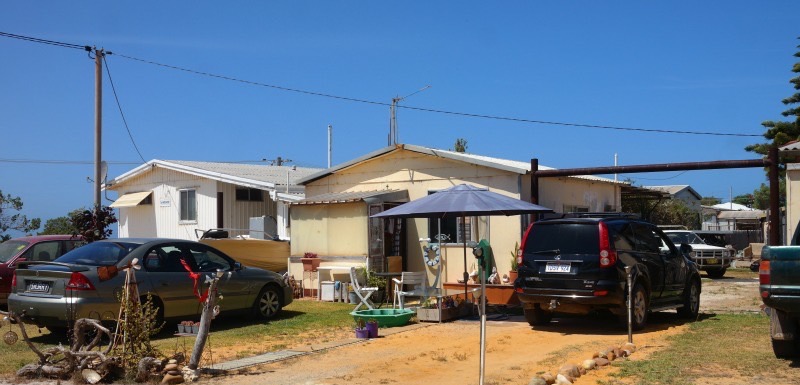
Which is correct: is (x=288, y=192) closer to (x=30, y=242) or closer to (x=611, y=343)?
(x=30, y=242)

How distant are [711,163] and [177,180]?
15521 mm

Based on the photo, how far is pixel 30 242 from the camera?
1496cm

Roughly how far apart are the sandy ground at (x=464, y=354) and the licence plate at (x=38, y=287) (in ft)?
12.6

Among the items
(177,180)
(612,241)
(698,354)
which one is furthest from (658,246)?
(177,180)

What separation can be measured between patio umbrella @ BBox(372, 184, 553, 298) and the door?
14.2 ft

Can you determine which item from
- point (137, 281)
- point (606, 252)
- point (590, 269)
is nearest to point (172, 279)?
point (137, 281)

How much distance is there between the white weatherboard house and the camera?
22453mm

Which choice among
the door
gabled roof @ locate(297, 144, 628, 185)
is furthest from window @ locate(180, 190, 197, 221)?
the door

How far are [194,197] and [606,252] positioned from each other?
15.1 meters

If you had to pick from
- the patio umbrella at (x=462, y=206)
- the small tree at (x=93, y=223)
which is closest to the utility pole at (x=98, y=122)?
the small tree at (x=93, y=223)

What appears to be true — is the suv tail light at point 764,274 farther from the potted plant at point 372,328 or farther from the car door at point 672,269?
the potted plant at point 372,328

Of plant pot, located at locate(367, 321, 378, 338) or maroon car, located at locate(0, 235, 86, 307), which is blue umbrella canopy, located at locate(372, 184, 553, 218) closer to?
plant pot, located at locate(367, 321, 378, 338)

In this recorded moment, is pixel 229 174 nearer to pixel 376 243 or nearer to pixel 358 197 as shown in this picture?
pixel 358 197

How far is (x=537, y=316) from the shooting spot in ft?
41.0
